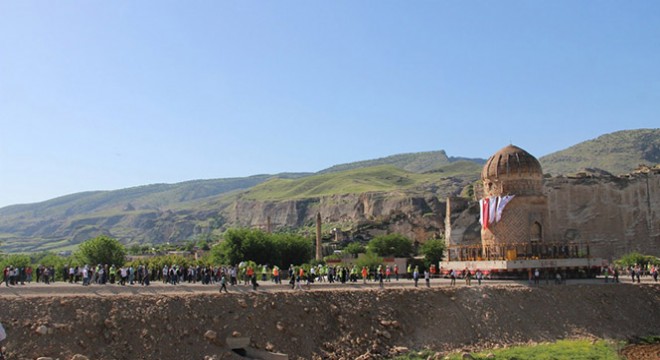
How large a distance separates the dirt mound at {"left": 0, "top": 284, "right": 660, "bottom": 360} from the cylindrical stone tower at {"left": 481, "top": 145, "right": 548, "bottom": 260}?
525 centimetres

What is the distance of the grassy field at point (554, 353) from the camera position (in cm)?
2452

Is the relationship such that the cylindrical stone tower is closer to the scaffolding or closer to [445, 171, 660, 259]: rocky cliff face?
the scaffolding

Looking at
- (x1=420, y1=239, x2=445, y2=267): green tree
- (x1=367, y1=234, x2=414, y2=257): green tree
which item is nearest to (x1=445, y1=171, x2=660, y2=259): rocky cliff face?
(x1=367, y1=234, x2=414, y2=257): green tree

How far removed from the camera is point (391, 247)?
64312mm

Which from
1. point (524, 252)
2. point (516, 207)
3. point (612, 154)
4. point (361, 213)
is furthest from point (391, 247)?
point (612, 154)

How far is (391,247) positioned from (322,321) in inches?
1543

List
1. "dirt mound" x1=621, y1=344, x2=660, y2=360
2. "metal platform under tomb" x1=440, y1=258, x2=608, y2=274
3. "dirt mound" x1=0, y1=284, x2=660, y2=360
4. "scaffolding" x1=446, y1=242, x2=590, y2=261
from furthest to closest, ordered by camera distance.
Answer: "scaffolding" x1=446, y1=242, x2=590, y2=261, "metal platform under tomb" x1=440, y1=258, x2=608, y2=274, "dirt mound" x1=621, y1=344, x2=660, y2=360, "dirt mound" x1=0, y1=284, x2=660, y2=360

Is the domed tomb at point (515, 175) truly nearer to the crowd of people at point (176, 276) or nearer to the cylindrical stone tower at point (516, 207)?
the cylindrical stone tower at point (516, 207)

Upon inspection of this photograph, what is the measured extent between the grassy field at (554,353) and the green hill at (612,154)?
357ft

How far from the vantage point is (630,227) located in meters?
61.2

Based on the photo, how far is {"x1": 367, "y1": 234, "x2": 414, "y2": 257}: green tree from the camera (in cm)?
6394

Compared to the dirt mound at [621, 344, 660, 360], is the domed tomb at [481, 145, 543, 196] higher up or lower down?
higher up

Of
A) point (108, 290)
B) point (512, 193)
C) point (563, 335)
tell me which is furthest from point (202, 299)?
point (512, 193)

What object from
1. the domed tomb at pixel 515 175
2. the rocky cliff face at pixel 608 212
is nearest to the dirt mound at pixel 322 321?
the domed tomb at pixel 515 175
